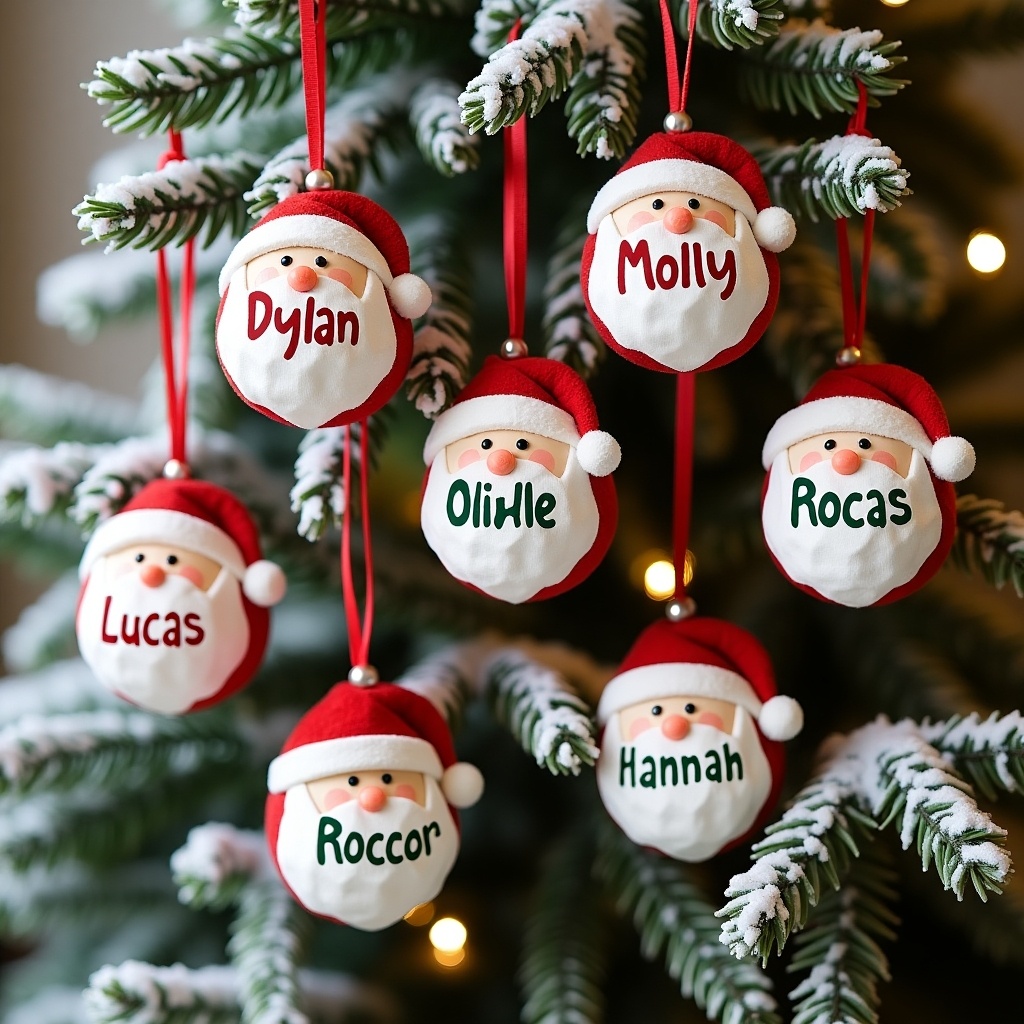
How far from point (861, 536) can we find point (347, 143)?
13.2 inches

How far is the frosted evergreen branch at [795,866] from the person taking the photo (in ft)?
1.43

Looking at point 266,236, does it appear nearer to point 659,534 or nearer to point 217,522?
point 217,522

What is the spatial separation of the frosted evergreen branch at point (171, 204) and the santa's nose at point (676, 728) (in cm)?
34

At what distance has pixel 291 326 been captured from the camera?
0.46 m

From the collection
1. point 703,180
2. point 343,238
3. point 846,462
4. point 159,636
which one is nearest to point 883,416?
point 846,462

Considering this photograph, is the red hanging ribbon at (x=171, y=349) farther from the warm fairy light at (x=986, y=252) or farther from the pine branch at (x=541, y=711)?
the warm fairy light at (x=986, y=252)

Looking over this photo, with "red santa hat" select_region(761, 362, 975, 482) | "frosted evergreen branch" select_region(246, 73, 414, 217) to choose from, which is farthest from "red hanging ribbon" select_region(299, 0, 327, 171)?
"red santa hat" select_region(761, 362, 975, 482)

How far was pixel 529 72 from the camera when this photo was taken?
460mm

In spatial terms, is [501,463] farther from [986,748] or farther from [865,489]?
[986,748]

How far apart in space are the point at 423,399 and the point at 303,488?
0.07 meters

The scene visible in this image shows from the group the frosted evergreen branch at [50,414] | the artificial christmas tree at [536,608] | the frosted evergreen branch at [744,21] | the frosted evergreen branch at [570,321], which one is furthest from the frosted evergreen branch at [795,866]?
Result: the frosted evergreen branch at [50,414]

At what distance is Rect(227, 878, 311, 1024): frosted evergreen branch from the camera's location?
566 mm

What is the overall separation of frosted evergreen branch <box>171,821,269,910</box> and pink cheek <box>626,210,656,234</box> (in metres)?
0.41

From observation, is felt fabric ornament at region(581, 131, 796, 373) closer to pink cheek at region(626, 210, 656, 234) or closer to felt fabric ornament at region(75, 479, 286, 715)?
pink cheek at region(626, 210, 656, 234)
